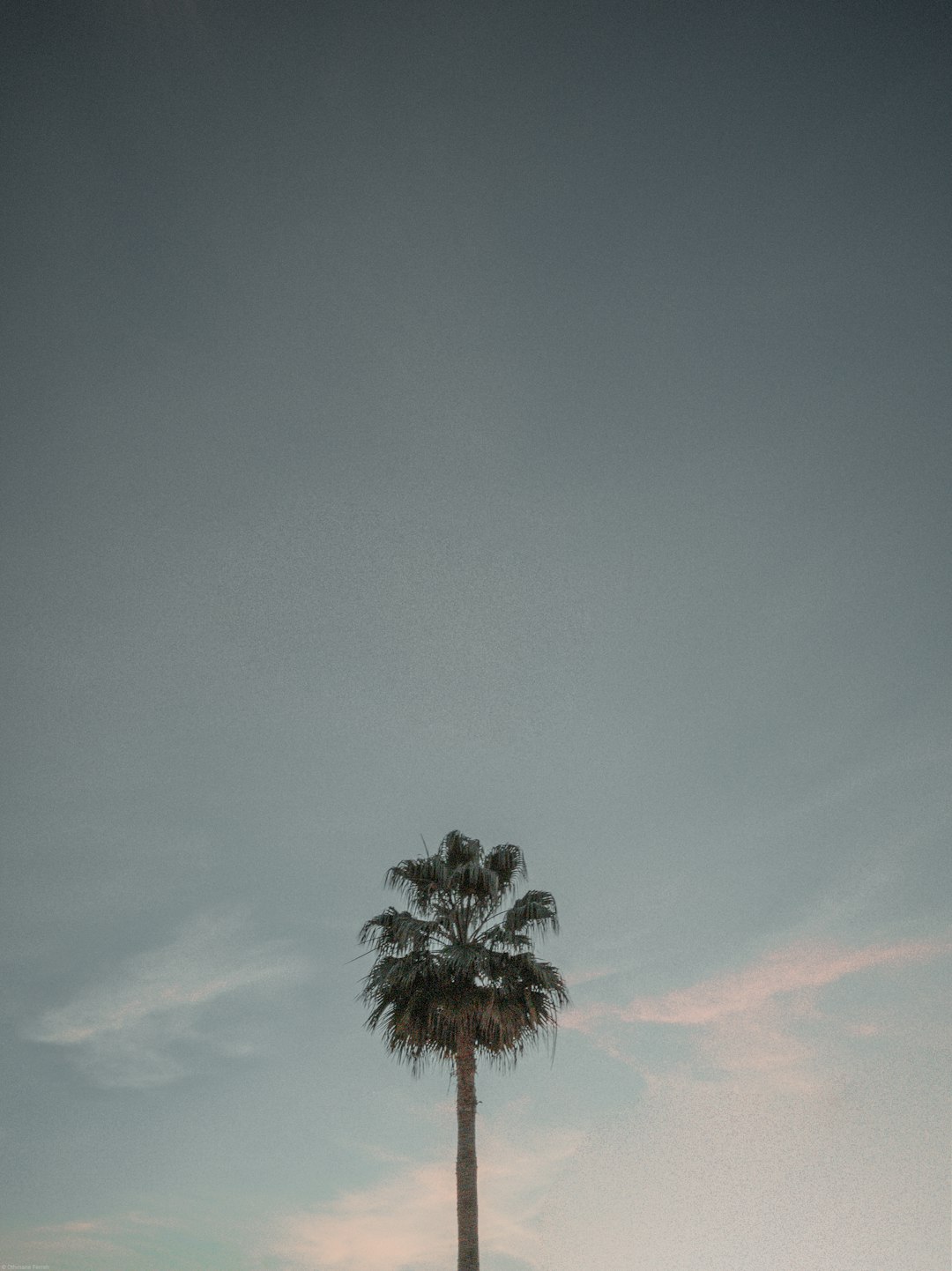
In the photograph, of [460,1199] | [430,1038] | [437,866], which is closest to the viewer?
[460,1199]

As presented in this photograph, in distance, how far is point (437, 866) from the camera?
29.1 m

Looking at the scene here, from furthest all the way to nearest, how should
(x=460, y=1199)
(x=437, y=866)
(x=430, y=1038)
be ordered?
(x=437, y=866), (x=430, y=1038), (x=460, y=1199)

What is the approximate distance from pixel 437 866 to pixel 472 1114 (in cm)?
660

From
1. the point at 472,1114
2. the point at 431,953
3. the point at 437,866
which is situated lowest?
the point at 472,1114

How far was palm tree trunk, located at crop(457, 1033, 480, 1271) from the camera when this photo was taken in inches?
955

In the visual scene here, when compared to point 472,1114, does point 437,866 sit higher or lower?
higher

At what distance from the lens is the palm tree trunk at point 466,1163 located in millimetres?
24266

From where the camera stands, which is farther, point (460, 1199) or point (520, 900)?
point (520, 900)

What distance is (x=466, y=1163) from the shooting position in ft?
82.5

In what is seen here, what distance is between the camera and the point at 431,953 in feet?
89.6

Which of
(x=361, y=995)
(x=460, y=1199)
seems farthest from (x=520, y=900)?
(x=460, y=1199)

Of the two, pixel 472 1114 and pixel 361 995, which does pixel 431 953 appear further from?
pixel 472 1114

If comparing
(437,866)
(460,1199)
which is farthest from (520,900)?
(460,1199)

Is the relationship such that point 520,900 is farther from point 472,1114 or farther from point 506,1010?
point 472,1114
